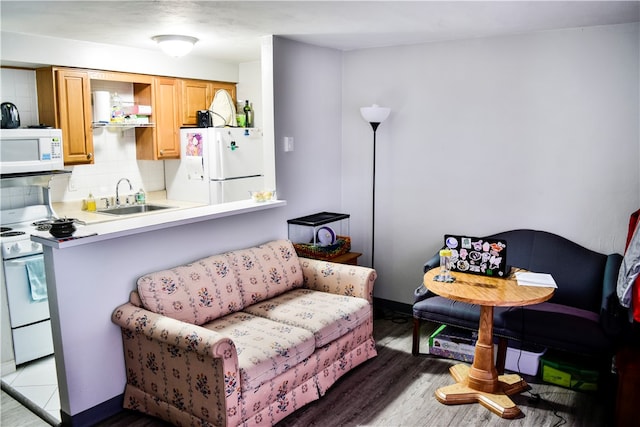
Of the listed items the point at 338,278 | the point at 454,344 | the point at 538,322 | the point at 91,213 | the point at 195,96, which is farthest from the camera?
the point at 195,96

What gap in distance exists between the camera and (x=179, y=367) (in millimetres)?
2740

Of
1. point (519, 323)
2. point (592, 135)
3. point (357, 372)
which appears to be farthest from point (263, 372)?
point (592, 135)

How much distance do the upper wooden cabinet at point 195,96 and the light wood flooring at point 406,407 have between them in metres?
2.87

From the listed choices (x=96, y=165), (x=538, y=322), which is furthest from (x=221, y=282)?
(x=96, y=165)

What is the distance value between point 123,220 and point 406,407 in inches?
81.6

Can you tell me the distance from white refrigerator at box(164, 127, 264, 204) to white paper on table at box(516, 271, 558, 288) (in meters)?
2.79

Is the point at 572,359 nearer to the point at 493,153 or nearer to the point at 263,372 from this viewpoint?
the point at 493,153

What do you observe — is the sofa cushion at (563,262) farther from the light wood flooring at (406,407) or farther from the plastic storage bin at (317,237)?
the plastic storage bin at (317,237)

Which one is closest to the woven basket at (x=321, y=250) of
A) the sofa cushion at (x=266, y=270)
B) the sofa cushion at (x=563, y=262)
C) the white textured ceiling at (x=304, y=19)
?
the sofa cushion at (x=266, y=270)

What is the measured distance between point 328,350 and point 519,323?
47.9 inches

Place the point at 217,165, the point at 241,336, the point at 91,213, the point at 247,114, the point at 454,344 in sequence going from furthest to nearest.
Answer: the point at 247,114 → the point at 217,165 → the point at 91,213 → the point at 454,344 → the point at 241,336

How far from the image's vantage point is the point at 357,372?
138 inches

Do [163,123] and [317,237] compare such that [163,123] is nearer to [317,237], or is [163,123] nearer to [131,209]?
[131,209]

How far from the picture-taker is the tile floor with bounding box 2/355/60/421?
3201 millimetres
